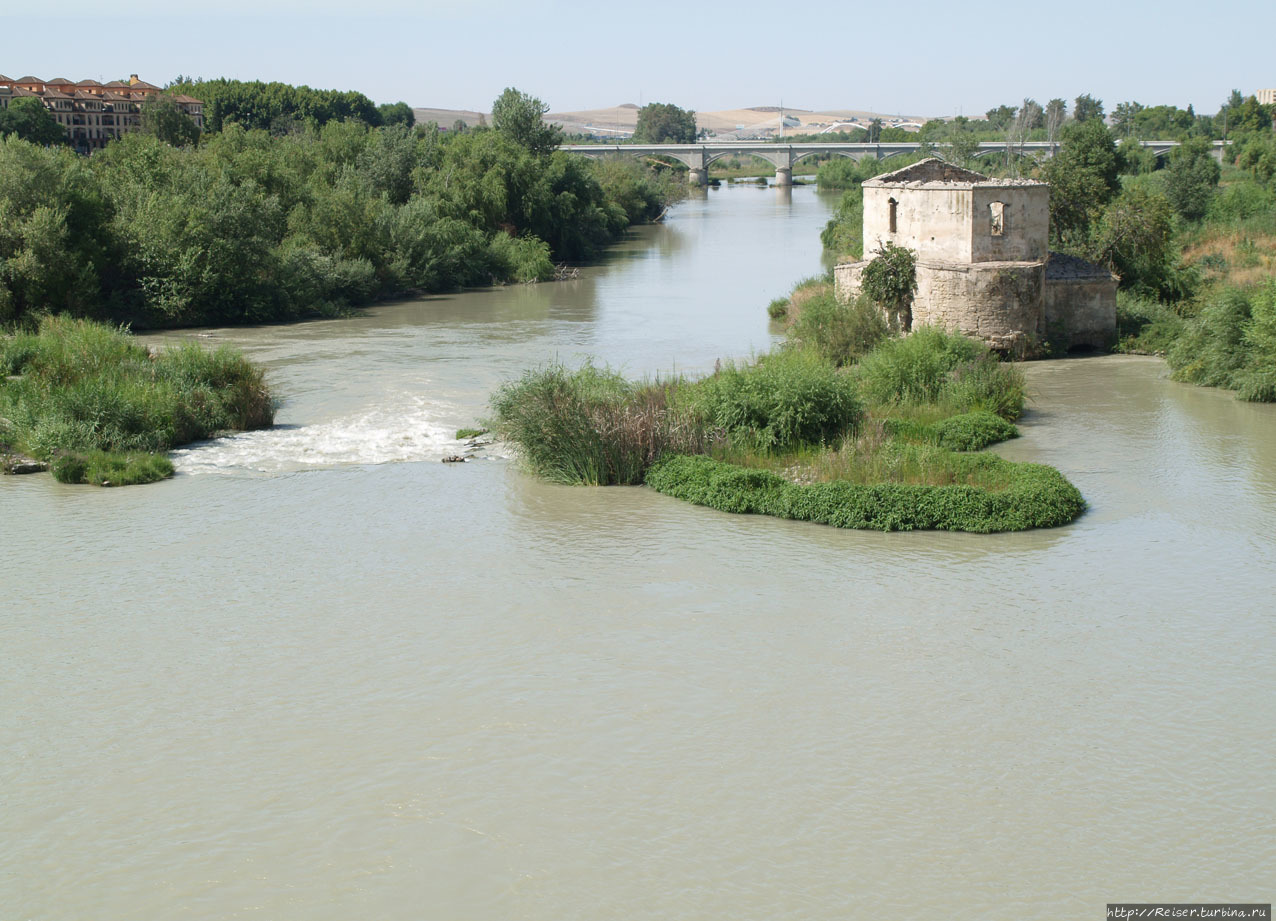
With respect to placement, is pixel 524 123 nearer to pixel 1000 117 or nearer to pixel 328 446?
pixel 328 446

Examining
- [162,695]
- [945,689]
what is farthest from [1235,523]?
[162,695]

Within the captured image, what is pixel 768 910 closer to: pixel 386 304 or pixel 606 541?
pixel 606 541

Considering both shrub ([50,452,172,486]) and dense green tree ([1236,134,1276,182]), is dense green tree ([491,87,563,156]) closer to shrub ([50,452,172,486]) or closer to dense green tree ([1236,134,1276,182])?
dense green tree ([1236,134,1276,182])

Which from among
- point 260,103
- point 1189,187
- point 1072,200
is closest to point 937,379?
point 1072,200

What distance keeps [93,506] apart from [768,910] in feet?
41.7

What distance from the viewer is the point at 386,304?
3934 centimetres

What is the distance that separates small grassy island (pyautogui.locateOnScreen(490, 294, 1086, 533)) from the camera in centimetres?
1623

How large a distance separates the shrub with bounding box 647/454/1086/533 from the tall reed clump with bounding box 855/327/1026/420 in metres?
3.95

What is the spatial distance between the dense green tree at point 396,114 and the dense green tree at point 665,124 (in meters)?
71.6

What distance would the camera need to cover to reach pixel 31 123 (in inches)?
2611

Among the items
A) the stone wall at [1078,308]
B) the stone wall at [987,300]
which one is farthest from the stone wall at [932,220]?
the stone wall at [1078,308]

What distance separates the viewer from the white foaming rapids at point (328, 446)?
19.8 m

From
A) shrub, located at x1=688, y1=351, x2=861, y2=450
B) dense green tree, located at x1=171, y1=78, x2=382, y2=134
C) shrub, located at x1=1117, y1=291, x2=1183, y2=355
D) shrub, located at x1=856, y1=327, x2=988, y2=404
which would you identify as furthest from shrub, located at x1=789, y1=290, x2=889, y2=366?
dense green tree, located at x1=171, y1=78, x2=382, y2=134

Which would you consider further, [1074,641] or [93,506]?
[93,506]
